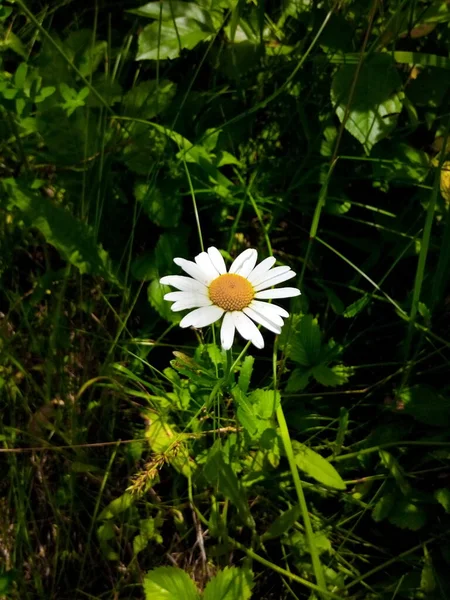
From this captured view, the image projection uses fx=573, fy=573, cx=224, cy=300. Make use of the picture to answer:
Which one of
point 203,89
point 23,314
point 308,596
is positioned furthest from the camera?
point 203,89

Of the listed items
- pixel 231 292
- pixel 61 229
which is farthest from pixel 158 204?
pixel 231 292

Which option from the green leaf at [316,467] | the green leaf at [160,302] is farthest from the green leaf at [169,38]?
the green leaf at [316,467]

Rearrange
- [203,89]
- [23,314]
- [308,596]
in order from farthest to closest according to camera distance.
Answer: [203,89], [23,314], [308,596]

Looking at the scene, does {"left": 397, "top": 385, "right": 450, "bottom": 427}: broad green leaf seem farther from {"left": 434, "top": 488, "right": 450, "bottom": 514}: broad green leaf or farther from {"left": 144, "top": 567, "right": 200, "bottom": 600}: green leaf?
{"left": 144, "top": 567, "right": 200, "bottom": 600}: green leaf

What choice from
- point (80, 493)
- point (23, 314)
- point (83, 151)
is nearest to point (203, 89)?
point (83, 151)

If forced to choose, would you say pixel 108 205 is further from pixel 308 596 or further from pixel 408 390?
pixel 308 596

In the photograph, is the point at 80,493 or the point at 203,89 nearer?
the point at 80,493
